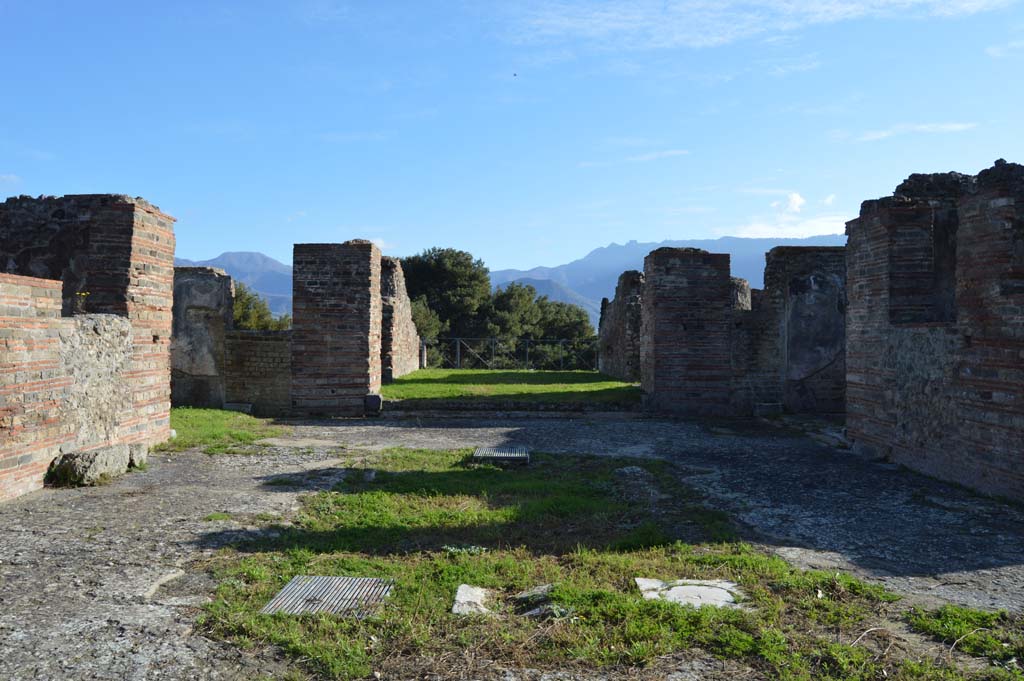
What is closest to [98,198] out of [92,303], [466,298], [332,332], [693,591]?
[92,303]

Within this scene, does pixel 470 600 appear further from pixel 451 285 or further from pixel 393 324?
pixel 451 285

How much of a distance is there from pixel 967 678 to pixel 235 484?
5676mm

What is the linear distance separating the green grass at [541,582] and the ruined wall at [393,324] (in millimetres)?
10148

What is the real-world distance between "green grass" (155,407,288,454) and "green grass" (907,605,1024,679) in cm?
709

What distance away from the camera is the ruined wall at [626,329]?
1655 centimetres

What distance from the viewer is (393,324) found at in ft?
54.3

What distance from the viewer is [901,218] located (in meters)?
8.13

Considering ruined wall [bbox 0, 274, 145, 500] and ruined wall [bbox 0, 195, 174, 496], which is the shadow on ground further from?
ruined wall [bbox 0, 274, 145, 500]

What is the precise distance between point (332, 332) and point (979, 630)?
1037 centimetres

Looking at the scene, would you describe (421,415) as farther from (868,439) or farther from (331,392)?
(868,439)

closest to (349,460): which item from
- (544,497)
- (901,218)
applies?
(544,497)

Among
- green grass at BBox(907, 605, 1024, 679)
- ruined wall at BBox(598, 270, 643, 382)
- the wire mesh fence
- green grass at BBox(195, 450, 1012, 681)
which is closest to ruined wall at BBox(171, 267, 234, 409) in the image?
green grass at BBox(195, 450, 1012, 681)

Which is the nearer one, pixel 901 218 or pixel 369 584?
pixel 369 584

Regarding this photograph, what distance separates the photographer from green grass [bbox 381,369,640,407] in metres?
12.7
